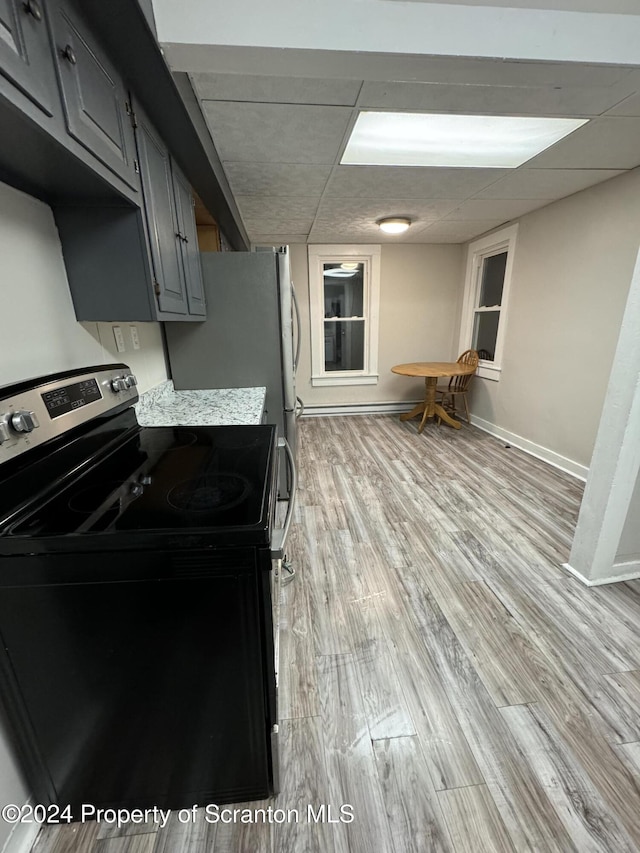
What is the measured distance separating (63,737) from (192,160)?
2.55 m

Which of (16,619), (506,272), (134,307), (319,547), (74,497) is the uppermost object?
(506,272)

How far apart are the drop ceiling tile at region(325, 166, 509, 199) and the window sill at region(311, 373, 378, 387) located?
92.8 inches

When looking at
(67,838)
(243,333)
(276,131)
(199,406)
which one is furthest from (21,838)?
(276,131)

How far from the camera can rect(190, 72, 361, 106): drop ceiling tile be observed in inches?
58.0

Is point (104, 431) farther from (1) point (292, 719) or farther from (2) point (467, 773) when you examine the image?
(2) point (467, 773)

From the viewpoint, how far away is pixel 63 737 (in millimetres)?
863

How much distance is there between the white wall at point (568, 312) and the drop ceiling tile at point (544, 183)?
4.8 inches

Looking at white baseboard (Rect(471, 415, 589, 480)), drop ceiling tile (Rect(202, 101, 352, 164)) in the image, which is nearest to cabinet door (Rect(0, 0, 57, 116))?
drop ceiling tile (Rect(202, 101, 352, 164))

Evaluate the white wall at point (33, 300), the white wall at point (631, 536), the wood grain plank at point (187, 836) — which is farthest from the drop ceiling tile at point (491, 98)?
the wood grain plank at point (187, 836)

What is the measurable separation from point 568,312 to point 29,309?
12.2 feet

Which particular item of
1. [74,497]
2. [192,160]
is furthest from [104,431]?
[192,160]

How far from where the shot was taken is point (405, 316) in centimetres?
480

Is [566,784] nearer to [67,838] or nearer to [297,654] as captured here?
[297,654]

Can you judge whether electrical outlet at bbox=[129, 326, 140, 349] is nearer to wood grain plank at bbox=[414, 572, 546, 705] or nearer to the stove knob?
the stove knob
